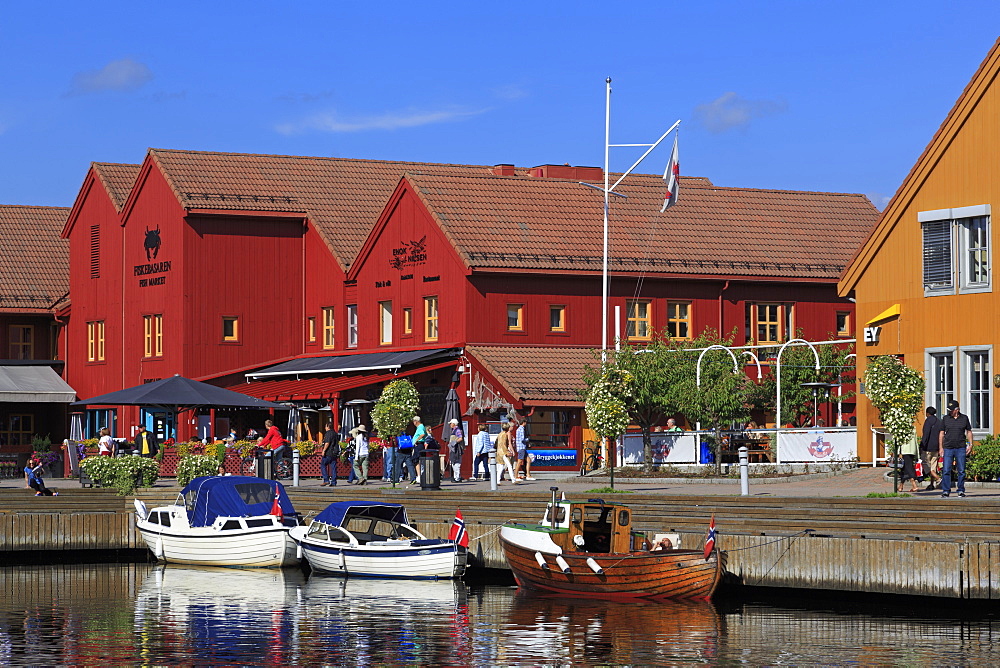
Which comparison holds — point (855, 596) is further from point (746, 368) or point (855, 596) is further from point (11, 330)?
point (11, 330)

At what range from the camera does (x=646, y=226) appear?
2297 inches

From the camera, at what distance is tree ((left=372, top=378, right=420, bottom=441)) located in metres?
42.9

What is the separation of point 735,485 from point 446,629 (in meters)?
12.3

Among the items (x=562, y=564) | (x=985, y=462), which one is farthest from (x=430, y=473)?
(x=985, y=462)

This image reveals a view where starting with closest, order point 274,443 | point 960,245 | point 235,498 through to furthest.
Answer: point 235,498
point 960,245
point 274,443

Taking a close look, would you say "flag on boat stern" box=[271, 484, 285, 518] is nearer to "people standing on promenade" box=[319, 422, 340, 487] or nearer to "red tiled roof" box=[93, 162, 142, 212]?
"people standing on promenade" box=[319, 422, 340, 487]

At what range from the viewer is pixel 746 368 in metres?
56.9

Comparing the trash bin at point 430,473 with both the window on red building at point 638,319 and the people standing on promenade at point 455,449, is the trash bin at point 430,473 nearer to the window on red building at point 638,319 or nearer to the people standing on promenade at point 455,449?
the people standing on promenade at point 455,449

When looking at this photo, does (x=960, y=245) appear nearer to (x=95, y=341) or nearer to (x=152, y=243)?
(x=152, y=243)

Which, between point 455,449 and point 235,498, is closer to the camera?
point 235,498

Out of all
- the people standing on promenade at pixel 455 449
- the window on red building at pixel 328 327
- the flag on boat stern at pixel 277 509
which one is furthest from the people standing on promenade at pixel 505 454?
the window on red building at pixel 328 327

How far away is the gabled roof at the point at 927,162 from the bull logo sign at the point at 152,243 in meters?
32.3

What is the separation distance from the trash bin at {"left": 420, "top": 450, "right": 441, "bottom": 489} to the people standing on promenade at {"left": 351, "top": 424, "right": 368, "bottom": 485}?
382 cm

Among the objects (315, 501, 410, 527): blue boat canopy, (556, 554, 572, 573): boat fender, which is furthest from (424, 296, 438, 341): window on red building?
(556, 554, 572, 573): boat fender
